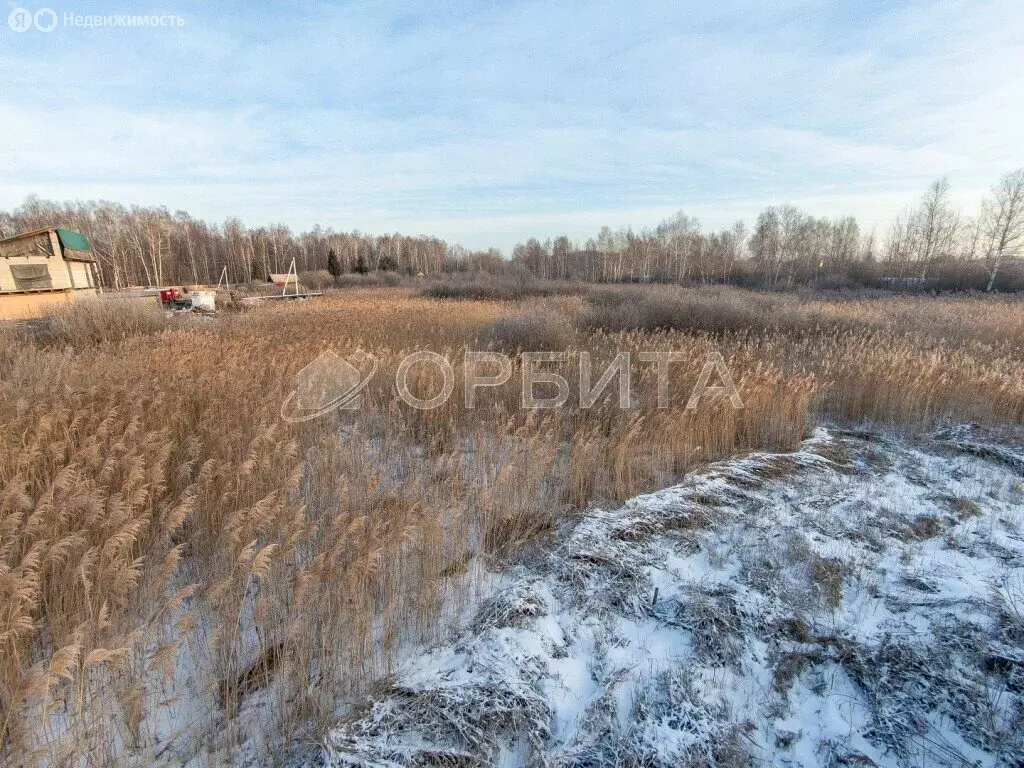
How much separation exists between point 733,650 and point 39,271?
70.1 feet

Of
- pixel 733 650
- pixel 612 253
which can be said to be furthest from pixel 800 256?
pixel 733 650

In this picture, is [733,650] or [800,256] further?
[800,256]

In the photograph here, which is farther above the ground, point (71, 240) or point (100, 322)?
point (71, 240)

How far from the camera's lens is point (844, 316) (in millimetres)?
14641

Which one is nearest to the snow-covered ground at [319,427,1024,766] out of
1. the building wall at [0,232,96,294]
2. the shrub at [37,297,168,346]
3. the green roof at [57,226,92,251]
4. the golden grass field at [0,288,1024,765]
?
the golden grass field at [0,288,1024,765]

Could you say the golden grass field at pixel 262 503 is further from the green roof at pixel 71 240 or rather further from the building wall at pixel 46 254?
the green roof at pixel 71 240

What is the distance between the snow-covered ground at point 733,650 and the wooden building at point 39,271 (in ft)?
54.2

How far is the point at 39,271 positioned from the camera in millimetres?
14938

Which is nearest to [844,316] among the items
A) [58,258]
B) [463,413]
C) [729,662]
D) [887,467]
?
[887,467]

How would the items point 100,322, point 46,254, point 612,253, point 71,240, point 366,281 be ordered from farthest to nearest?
point 612,253, point 366,281, point 71,240, point 46,254, point 100,322

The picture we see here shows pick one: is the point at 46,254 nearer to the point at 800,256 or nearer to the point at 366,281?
the point at 366,281

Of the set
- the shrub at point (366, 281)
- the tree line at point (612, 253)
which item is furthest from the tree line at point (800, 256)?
the shrub at point (366, 281)

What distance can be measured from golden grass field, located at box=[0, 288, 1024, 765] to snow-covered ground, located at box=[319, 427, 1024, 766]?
0.38 meters

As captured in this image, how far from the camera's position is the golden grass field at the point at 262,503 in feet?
5.97
